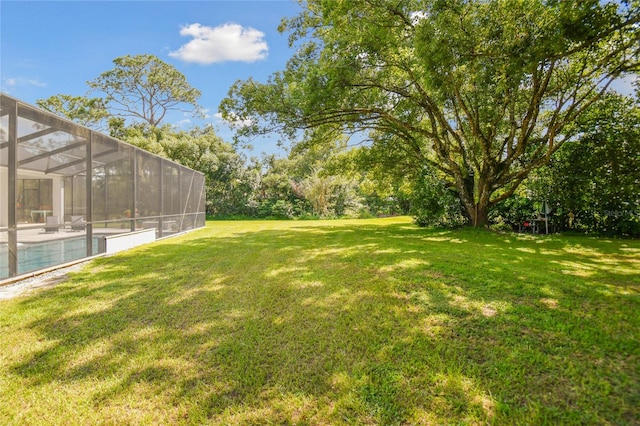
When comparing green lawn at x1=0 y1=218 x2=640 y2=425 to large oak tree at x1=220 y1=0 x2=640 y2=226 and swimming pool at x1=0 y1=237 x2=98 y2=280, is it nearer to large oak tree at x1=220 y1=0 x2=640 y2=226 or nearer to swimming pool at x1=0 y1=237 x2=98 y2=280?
swimming pool at x1=0 y1=237 x2=98 y2=280

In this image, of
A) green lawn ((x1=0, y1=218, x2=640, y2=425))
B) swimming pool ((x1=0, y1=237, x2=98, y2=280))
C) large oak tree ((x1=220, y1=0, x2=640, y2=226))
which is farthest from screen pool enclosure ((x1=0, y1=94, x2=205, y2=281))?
large oak tree ((x1=220, y1=0, x2=640, y2=226))

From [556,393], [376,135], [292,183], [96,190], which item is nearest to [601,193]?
[376,135]

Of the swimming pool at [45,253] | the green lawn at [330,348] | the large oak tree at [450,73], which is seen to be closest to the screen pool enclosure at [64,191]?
the swimming pool at [45,253]

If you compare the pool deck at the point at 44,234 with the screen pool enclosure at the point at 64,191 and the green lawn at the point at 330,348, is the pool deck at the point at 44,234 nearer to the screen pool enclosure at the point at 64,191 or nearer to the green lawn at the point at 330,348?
the screen pool enclosure at the point at 64,191

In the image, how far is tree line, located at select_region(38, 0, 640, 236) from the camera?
6.10 meters

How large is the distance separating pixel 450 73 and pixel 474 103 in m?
3.73

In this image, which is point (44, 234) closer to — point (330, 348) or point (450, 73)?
point (330, 348)

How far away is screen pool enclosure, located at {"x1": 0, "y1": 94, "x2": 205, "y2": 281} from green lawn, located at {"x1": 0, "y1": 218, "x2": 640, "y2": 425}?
1214 mm

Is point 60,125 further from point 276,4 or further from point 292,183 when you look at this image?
point 292,183

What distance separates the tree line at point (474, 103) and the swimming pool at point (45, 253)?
18.6ft

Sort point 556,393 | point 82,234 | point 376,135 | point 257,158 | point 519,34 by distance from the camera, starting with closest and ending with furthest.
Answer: point 556,393, point 519,34, point 82,234, point 376,135, point 257,158

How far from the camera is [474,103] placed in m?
9.94

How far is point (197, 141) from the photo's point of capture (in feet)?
75.8

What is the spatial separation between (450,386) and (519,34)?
21.3ft
